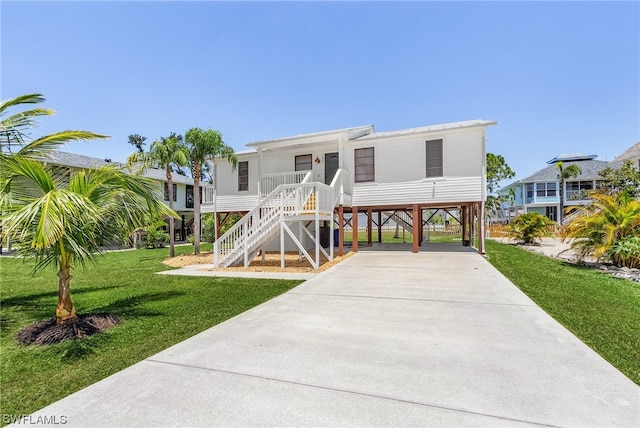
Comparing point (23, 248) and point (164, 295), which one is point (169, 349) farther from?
point (164, 295)

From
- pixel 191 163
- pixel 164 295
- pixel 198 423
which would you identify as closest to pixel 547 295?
pixel 198 423

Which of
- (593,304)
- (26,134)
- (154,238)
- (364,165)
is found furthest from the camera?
(154,238)

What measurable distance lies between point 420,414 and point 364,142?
11754 mm

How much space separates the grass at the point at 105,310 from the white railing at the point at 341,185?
489cm

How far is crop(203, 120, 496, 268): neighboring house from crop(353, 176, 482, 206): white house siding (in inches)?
1.3

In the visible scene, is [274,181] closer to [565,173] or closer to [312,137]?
[312,137]

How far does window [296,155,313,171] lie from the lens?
1443 cm

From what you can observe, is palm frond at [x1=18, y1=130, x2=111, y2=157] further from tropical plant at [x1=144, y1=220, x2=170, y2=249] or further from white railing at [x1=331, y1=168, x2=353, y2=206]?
tropical plant at [x1=144, y1=220, x2=170, y2=249]

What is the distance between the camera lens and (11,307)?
19.3ft

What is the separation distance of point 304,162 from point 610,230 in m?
11.6

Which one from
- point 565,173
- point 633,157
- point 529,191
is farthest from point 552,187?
point 633,157

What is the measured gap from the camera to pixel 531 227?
17562mm

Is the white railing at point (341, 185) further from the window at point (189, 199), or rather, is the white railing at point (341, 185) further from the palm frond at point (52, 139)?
the window at point (189, 199)

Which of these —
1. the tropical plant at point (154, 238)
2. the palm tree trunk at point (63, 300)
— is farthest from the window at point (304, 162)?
the tropical plant at point (154, 238)
